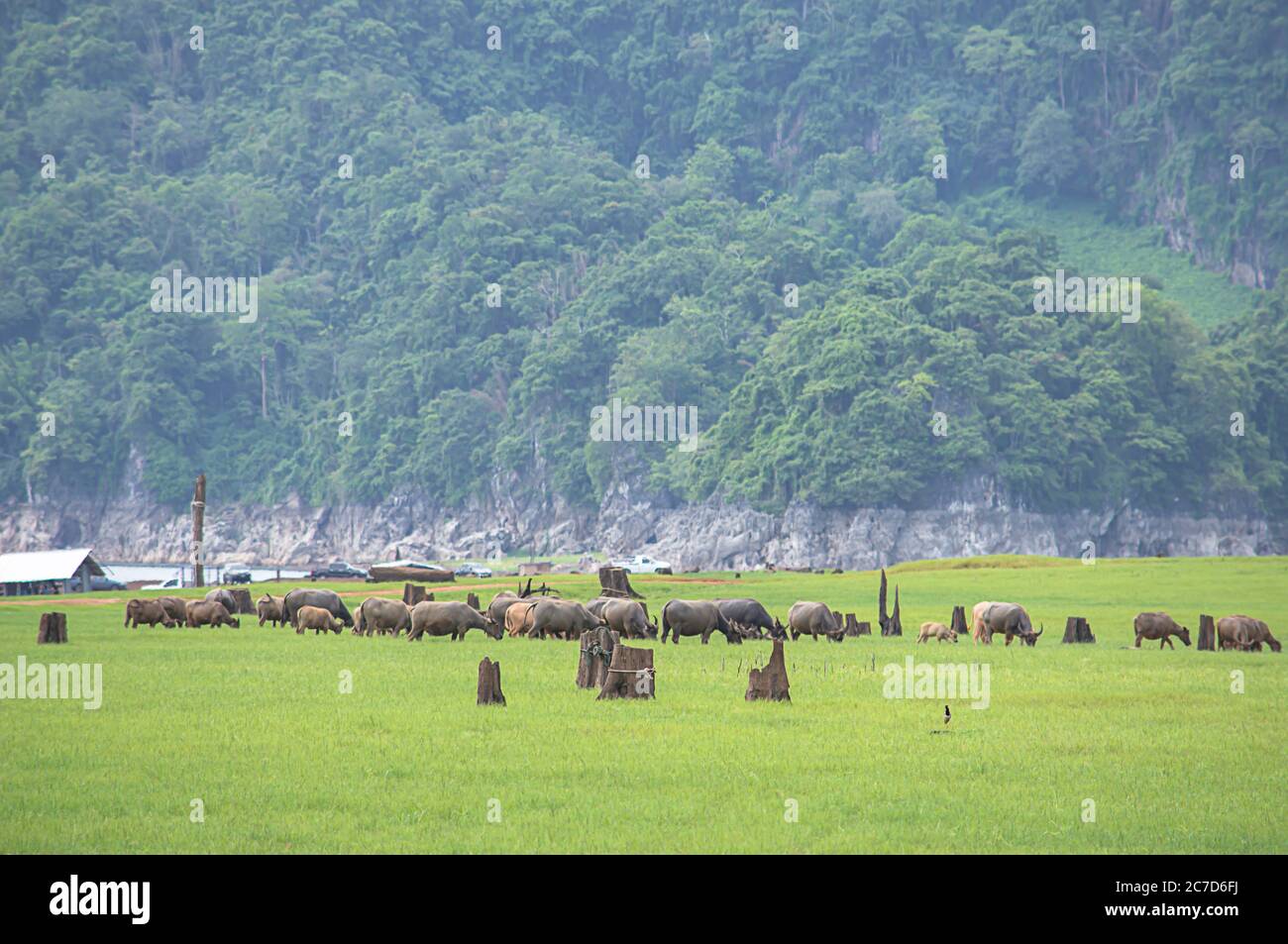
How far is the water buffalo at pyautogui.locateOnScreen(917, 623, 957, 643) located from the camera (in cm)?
4316

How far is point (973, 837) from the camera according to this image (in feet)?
58.0

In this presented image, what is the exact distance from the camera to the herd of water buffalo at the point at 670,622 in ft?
134

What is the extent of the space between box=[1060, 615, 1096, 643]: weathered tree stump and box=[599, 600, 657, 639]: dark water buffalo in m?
10.7

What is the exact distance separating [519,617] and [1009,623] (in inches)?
481

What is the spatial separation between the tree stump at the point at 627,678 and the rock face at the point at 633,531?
105 m

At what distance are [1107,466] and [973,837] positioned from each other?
418 feet

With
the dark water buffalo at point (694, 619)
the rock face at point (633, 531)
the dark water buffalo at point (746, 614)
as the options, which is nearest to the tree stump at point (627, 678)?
the dark water buffalo at point (694, 619)

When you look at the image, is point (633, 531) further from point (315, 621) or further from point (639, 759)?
point (639, 759)

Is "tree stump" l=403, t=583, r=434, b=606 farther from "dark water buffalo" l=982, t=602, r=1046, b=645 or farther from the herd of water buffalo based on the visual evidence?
"dark water buffalo" l=982, t=602, r=1046, b=645

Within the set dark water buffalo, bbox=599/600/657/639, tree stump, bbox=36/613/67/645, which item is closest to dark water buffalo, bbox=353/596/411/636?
dark water buffalo, bbox=599/600/657/639

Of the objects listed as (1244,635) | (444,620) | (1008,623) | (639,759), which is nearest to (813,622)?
(1008,623)

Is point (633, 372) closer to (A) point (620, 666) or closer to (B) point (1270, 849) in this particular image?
(A) point (620, 666)

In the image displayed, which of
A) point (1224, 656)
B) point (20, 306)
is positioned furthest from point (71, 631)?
Answer: point (20, 306)

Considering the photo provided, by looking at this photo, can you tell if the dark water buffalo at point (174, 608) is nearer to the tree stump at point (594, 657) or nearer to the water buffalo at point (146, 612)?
the water buffalo at point (146, 612)
